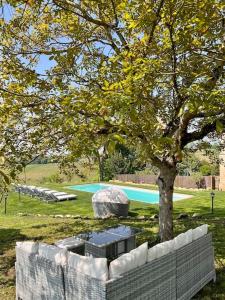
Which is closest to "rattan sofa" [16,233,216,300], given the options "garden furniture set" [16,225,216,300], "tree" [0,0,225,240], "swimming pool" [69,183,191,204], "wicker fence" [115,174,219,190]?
"garden furniture set" [16,225,216,300]

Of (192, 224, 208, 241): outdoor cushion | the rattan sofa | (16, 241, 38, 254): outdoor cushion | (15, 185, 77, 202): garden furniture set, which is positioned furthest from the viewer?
(15, 185, 77, 202): garden furniture set

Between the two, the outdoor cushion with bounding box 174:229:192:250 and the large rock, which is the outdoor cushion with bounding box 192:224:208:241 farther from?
the large rock

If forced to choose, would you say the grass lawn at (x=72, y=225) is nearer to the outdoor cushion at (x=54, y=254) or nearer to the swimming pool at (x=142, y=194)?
the outdoor cushion at (x=54, y=254)

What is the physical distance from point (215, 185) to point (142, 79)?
93.9ft

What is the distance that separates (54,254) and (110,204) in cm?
1156

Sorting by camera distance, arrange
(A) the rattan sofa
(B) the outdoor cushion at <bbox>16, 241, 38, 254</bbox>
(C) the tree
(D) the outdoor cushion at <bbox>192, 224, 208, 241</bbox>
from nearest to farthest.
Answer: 1. (A) the rattan sofa
2. (C) the tree
3. (B) the outdoor cushion at <bbox>16, 241, 38, 254</bbox>
4. (D) the outdoor cushion at <bbox>192, 224, 208, 241</bbox>

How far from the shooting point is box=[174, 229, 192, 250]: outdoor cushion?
6.20 m

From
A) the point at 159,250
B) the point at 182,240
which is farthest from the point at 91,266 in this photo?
the point at 182,240

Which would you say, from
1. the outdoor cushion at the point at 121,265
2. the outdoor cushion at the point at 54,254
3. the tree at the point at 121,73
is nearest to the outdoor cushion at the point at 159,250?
the outdoor cushion at the point at 121,265

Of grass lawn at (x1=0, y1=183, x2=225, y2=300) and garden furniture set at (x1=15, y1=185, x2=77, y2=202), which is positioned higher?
garden furniture set at (x1=15, y1=185, x2=77, y2=202)

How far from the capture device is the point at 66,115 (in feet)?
19.4

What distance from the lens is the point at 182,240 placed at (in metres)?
6.39

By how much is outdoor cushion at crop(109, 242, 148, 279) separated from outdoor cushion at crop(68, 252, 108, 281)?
0.37 ft

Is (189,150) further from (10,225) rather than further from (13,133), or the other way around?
(10,225)
